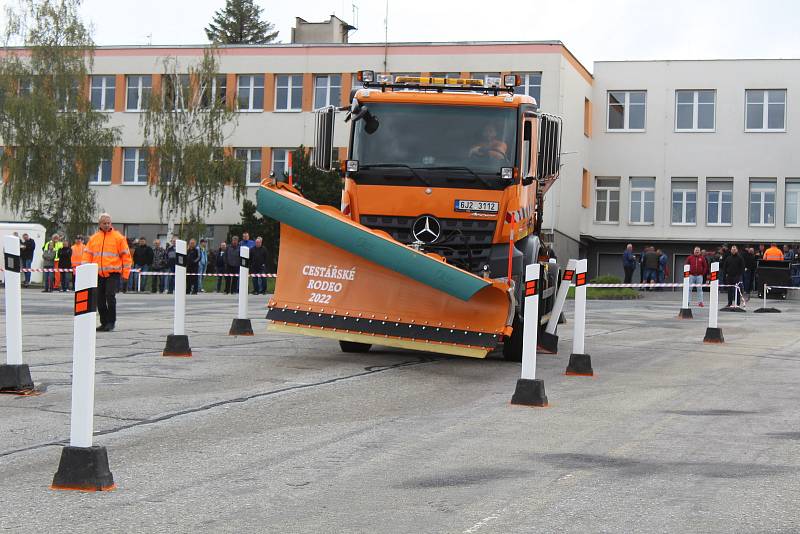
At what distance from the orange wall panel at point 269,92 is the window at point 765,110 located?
23370mm

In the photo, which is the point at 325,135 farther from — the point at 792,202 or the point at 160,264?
the point at 792,202

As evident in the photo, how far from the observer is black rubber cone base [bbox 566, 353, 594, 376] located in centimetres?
1309

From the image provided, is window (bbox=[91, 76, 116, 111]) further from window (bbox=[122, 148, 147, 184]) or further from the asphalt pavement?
the asphalt pavement

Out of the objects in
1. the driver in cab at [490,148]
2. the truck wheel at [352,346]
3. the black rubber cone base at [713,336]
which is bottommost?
the truck wheel at [352,346]

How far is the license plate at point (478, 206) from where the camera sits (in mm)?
13977

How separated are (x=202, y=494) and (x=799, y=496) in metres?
3.39

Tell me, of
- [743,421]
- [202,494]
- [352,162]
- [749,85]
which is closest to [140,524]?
[202,494]

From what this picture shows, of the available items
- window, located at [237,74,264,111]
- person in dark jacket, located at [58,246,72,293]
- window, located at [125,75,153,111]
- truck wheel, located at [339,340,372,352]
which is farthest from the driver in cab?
window, located at [125,75,153,111]

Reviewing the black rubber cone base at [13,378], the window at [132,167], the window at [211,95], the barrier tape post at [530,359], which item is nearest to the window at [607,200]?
the window at [211,95]

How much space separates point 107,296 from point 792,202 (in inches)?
1832

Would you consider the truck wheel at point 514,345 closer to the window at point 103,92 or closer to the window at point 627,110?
the window at point 627,110

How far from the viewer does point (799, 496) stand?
6828 millimetres

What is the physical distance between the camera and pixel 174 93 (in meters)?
54.1

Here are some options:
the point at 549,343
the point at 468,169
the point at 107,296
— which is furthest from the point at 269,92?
the point at 468,169
